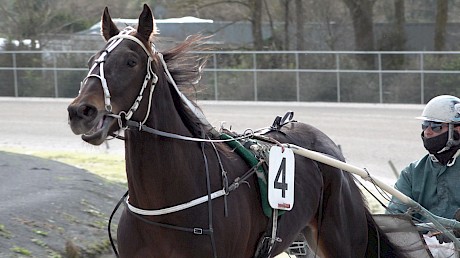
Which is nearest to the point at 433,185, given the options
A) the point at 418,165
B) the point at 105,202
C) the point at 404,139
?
the point at 418,165

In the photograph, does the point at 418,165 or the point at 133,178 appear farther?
the point at 418,165

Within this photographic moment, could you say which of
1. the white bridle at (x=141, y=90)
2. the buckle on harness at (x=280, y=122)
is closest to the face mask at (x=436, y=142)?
the buckle on harness at (x=280, y=122)

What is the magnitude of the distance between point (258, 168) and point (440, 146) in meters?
1.40

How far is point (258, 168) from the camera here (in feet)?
17.3

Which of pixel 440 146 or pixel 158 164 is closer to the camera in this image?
pixel 158 164

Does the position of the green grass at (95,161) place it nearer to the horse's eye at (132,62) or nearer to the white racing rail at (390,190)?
the white racing rail at (390,190)

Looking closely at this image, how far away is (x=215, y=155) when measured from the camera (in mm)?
4992

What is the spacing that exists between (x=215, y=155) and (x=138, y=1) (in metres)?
25.2

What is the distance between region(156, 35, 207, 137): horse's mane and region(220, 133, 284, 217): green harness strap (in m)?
0.33

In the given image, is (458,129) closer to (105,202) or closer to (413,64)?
(105,202)

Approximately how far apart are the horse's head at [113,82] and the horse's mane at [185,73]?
32 cm

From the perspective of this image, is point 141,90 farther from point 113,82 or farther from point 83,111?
point 83,111

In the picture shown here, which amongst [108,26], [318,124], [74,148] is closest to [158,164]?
[108,26]

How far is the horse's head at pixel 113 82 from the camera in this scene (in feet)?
13.6
